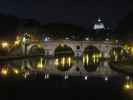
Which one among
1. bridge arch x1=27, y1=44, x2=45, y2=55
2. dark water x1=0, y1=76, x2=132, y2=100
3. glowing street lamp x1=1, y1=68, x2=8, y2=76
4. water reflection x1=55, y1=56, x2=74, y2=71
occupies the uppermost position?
bridge arch x1=27, y1=44, x2=45, y2=55

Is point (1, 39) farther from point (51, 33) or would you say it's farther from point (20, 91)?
point (20, 91)

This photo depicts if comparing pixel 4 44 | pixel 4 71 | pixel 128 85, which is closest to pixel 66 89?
pixel 128 85

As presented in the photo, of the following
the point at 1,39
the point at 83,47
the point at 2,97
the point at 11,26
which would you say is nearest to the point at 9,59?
the point at 1,39

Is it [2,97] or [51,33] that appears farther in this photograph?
[51,33]

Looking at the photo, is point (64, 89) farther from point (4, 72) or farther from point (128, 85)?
point (4, 72)

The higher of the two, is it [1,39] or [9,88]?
[1,39]

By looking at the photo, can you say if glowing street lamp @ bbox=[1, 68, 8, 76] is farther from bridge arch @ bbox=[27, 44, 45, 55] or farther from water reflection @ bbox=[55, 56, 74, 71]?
bridge arch @ bbox=[27, 44, 45, 55]

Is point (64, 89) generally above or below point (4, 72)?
below

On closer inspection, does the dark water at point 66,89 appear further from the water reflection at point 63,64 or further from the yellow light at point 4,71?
the water reflection at point 63,64

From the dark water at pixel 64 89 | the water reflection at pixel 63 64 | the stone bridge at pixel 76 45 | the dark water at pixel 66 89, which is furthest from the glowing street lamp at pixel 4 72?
the stone bridge at pixel 76 45

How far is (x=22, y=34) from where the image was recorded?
87812mm

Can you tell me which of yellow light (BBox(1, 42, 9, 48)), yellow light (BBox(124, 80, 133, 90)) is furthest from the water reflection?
yellow light (BBox(124, 80, 133, 90))

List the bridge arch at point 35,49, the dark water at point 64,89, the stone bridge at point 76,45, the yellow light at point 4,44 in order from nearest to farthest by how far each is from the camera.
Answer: the dark water at point 64,89 < the yellow light at point 4,44 < the bridge arch at point 35,49 < the stone bridge at point 76,45

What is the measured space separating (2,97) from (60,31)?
7286 cm
